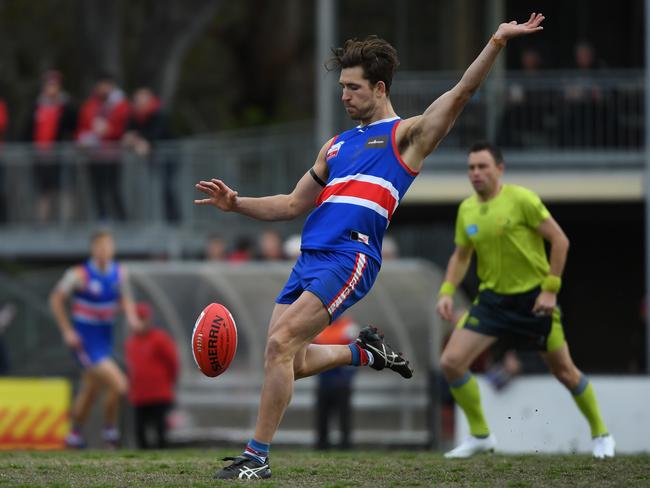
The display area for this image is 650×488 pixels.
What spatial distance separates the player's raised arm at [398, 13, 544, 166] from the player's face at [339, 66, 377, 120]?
0.25 metres

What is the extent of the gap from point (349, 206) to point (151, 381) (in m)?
9.02

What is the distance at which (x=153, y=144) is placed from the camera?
2088 centimetres

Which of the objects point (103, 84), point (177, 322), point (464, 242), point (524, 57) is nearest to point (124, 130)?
point (103, 84)

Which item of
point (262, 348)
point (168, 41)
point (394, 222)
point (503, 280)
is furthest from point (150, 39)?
point (503, 280)

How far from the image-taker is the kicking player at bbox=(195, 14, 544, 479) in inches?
338

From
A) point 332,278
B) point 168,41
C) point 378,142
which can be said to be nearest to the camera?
point 332,278

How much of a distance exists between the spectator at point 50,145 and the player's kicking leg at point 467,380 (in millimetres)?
11033

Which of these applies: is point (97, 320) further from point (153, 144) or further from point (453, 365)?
point (453, 365)

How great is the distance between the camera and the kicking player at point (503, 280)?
1084cm

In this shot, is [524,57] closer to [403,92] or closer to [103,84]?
[403,92]

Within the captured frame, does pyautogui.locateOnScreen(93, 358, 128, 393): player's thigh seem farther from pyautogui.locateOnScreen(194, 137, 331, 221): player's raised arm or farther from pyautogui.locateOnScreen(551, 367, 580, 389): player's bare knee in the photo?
pyautogui.locateOnScreen(194, 137, 331, 221): player's raised arm

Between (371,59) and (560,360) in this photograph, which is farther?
(560,360)

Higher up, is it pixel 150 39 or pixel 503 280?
pixel 150 39

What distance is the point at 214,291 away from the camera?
1798 cm
